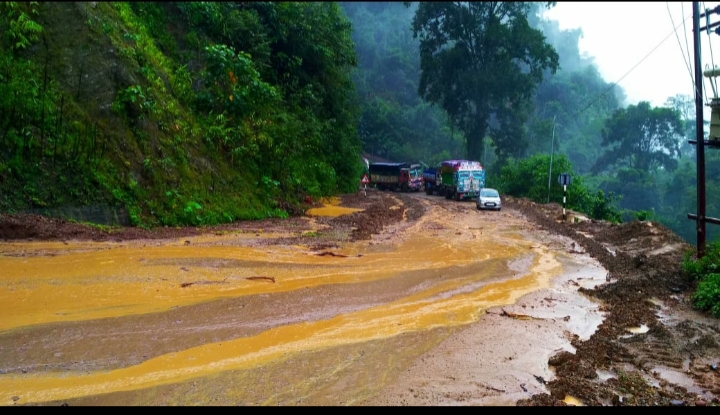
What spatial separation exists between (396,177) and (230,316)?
41.0m

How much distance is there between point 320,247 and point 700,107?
31.8 ft

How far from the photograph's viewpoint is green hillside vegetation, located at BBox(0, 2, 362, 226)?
14180 mm

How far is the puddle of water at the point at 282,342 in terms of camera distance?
18.1 feet

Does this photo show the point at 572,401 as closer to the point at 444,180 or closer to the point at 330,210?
the point at 330,210

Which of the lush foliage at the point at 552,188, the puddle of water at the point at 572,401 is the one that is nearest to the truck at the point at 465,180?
the lush foliage at the point at 552,188

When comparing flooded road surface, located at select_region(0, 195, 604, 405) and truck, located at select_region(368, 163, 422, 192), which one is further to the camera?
truck, located at select_region(368, 163, 422, 192)

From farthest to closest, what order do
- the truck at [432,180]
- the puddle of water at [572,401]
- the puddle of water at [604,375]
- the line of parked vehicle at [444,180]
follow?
the truck at [432,180]
the line of parked vehicle at [444,180]
the puddle of water at [604,375]
the puddle of water at [572,401]

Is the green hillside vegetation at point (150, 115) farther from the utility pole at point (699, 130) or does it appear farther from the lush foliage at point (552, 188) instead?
the lush foliage at point (552, 188)

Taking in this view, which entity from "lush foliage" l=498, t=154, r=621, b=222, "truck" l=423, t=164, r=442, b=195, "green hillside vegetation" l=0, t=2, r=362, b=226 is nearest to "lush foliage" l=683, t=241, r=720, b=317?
"green hillside vegetation" l=0, t=2, r=362, b=226

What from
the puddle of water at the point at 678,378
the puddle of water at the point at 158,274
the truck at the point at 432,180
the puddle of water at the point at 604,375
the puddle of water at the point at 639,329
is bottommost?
the puddle of water at the point at 639,329

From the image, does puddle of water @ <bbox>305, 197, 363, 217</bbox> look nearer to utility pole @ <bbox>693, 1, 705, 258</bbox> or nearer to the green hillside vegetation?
the green hillside vegetation

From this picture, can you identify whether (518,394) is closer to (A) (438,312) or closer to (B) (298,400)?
(B) (298,400)

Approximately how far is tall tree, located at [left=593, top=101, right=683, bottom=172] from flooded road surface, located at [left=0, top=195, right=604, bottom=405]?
45.2 metres

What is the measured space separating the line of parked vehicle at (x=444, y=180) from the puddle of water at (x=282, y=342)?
767 inches
